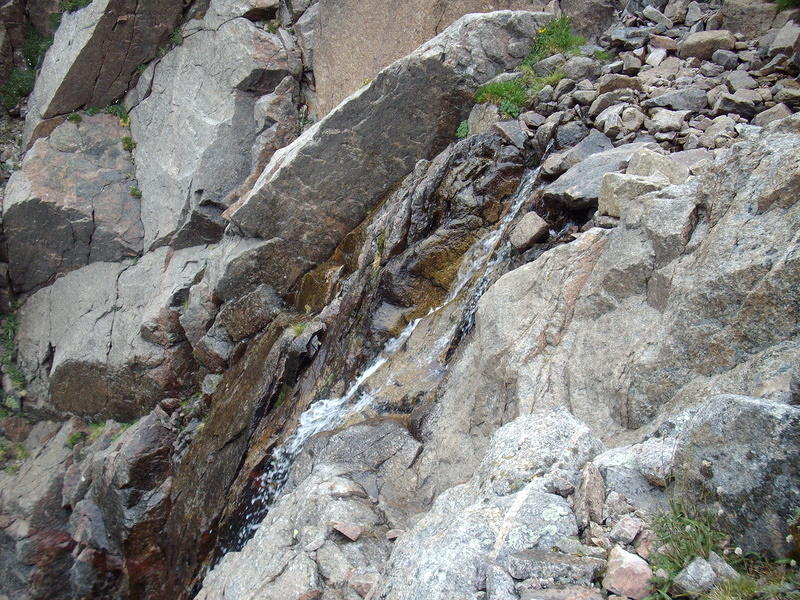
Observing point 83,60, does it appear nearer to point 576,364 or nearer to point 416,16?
point 416,16

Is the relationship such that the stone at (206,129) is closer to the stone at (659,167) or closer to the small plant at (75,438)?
the small plant at (75,438)

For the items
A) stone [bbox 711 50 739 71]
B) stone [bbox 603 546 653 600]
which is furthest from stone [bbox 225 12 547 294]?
stone [bbox 603 546 653 600]

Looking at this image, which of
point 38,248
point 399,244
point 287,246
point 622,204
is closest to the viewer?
point 622,204

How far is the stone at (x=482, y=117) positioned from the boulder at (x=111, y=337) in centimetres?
577

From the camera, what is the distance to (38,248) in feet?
44.0

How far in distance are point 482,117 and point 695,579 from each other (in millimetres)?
7639

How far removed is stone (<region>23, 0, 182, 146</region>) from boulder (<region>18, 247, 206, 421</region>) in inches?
155

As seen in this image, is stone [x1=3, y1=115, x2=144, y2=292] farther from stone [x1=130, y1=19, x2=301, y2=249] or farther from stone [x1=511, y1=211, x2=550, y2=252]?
stone [x1=511, y1=211, x2=550, y2=252]

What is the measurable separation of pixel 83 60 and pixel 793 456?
1551 cm

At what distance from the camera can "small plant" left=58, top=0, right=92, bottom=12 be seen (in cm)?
1402

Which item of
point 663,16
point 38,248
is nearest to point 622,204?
point 663,16

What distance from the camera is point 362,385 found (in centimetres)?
697

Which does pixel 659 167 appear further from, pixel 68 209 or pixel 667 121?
pixel 68 209

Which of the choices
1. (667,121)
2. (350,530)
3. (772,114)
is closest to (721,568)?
(350,530)
